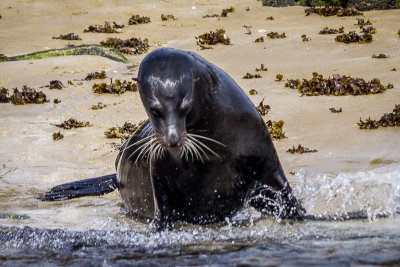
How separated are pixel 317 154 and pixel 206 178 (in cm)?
278

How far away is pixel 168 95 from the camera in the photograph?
422 cm

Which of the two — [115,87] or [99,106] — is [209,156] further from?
[115,87]

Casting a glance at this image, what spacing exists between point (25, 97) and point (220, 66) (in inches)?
153

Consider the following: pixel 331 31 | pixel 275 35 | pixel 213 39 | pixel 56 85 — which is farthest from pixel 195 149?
pixel 213 39

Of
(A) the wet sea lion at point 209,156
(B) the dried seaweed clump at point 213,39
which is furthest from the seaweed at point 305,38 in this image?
(A) the wet sea lion at point 209,156

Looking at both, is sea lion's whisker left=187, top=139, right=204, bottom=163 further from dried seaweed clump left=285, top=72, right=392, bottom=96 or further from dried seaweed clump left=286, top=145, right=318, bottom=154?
dried seaweed clump left=285, top=72, right=392, bottom=96

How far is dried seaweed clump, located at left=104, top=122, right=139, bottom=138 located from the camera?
8406mm

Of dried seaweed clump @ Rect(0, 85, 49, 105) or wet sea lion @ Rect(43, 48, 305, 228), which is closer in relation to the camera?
wet sea lion @ Rect(43, 48, 305, 228)

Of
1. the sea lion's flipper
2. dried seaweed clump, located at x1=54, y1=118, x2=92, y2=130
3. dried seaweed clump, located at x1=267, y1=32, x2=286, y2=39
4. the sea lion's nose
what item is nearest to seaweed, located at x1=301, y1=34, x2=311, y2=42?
dried seaweed clump, located at x1=267, y1=32, x2=286, y2=39

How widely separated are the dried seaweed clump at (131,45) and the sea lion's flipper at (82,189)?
844 centimetres

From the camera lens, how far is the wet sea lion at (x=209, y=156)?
4426 mm

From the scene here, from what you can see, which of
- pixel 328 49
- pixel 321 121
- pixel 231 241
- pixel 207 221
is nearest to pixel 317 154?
pixel 321 121

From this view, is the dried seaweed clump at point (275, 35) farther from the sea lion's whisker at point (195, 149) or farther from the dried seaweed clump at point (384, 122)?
the sea lion's whisker at point (195, 149)

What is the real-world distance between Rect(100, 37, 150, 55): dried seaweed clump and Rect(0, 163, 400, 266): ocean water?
9776 millimetres
